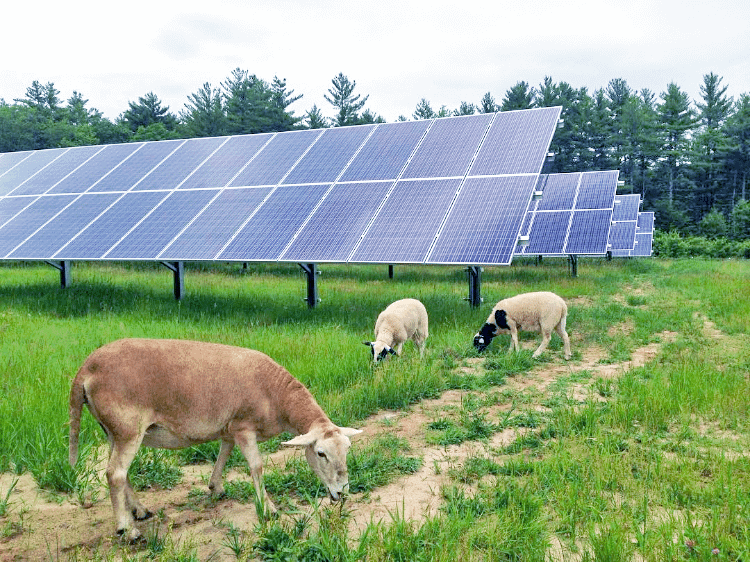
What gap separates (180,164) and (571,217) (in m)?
18.9

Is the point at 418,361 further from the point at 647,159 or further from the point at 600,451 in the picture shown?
the point at 647,159

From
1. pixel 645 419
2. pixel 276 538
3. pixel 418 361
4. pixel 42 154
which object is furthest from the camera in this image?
pixel 42 154

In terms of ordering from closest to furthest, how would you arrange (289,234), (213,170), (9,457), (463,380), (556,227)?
(9,457) → (463,380) → (289,234) → (213,170) → (556,227)

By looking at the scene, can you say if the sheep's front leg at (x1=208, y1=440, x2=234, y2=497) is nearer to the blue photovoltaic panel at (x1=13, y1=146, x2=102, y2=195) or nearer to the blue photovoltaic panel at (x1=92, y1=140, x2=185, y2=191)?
the blue photovoltaic panel at (x1=92, y1=140, x2=185, y2=191)

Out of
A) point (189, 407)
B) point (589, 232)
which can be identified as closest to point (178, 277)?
point (189, 407)

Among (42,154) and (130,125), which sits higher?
(130,125)

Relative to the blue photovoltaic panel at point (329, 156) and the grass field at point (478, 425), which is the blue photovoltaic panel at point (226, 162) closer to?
the blue photovoltaic panel at point (329, 156)

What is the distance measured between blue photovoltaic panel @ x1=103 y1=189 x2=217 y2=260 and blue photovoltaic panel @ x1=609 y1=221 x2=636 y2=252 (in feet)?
76.8

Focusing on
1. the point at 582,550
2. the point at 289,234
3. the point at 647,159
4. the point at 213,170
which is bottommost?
the point at 582,550

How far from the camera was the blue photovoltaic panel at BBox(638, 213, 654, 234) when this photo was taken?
42644 mm

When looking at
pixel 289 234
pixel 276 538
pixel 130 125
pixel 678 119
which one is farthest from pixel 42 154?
pixel 678 119

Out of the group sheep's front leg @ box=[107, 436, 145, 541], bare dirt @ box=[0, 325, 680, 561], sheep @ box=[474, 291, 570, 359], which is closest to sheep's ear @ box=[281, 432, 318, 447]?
bare dirt @ box=[0, 325, 680, 561]

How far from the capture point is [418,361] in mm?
9469

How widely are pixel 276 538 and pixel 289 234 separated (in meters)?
10.2
